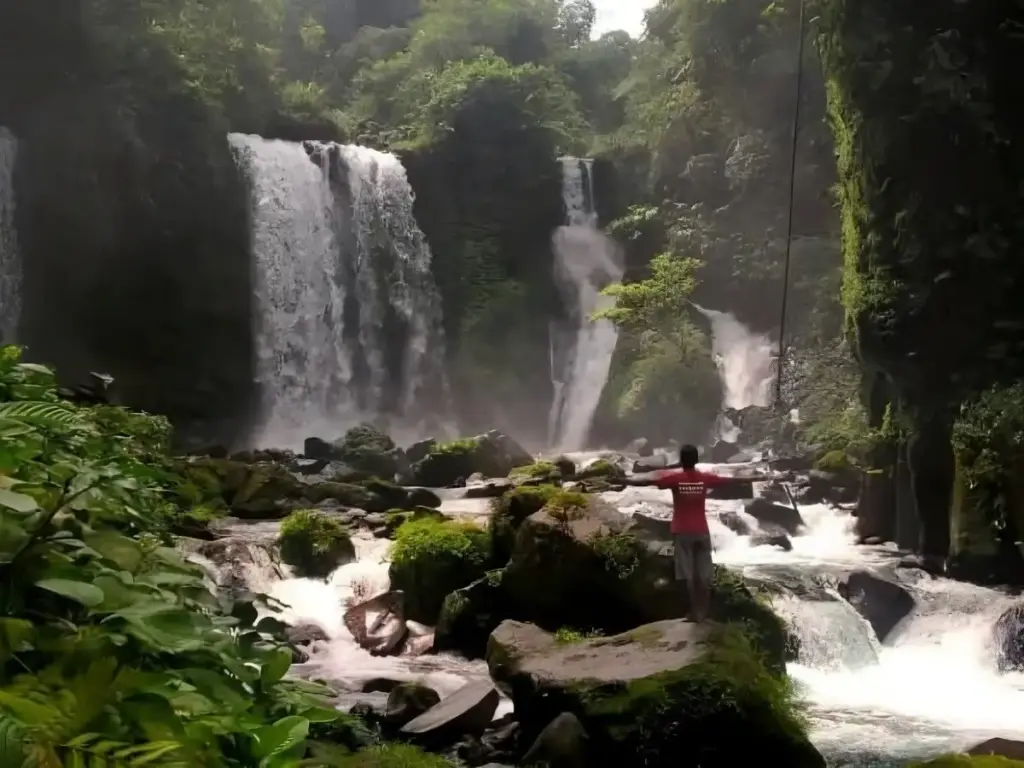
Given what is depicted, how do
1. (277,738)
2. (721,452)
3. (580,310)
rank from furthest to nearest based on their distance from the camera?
(580,310), (721,452), (277,738)

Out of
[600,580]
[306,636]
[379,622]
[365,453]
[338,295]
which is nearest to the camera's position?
[600,580]

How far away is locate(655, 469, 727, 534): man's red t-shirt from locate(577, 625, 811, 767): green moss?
108 centimetres

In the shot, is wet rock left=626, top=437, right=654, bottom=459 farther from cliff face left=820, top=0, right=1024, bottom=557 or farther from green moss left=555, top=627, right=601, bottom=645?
green moss left=555, top=627, right=601, bottom=645

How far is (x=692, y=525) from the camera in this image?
6223 mm

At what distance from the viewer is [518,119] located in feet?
87.4

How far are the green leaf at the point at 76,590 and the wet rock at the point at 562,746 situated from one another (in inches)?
169

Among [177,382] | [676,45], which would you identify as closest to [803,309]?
[676,45]

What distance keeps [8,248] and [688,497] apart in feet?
58.9

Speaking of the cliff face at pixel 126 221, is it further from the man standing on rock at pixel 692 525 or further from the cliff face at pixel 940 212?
the man standing on rock at pixel 692 525

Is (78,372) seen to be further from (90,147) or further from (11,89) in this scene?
(11,89)

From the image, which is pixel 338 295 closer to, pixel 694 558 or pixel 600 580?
pixel 600 580

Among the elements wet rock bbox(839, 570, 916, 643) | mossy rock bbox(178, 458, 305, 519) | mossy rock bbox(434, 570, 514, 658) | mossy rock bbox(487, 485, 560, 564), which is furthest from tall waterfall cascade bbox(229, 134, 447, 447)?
wet rock bbox(839, 570, 916, 643)

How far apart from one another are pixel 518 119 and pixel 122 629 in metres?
26.4

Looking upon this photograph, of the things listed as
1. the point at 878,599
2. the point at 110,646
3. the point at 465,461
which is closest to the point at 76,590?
the point at 110,646
